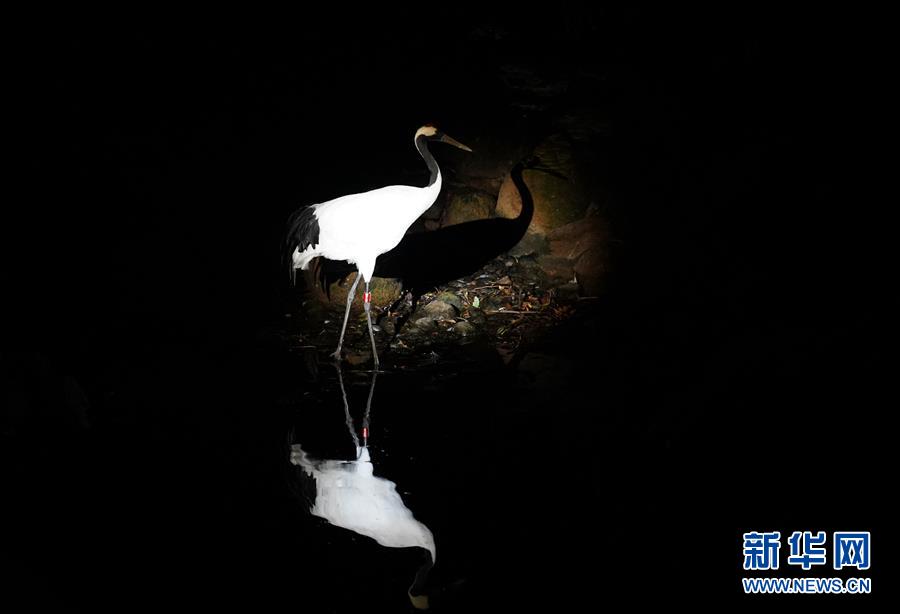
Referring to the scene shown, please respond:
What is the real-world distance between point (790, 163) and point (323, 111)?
555 centimetres

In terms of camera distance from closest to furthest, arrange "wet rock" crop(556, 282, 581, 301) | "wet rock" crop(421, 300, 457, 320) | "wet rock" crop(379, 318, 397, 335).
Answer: "wet rock" crop(379, 318, 397, 335), "wet rock" crop(421, 300, 457, 320), "wet rock" crop(556, 282, 581, 301)

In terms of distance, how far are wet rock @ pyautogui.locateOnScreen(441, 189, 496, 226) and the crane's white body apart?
71.4 inches

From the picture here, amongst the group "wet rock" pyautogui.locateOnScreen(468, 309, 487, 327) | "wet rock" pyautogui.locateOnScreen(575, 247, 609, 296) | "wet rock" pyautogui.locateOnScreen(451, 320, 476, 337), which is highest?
"wet rock" pyautogui.locateOnScreen(575, 247, 609, 296)

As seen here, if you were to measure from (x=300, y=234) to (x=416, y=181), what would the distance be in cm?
255

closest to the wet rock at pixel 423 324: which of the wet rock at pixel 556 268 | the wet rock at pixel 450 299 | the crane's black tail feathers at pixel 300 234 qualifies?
the wet rock at pixel 450 299

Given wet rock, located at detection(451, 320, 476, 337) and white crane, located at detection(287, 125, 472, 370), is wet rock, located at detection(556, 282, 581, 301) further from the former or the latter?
white crane, located at detection(287, 125, 472, 370)

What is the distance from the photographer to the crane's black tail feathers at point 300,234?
6.38 metres

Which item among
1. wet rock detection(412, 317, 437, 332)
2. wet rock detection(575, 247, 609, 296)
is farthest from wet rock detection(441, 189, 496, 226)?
wet rock detection(412, 317, 437, 332)

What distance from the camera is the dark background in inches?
148

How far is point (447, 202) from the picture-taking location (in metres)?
8.32

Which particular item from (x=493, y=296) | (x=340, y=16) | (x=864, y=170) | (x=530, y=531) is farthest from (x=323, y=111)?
(x=530, y=531)

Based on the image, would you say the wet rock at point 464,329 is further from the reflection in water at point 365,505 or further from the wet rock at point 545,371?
the reflection in water at point 365,505

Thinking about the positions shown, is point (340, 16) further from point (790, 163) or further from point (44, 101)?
point (790, 163)

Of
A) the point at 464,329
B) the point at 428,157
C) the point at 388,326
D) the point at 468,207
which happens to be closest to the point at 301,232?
the point at 388,326
